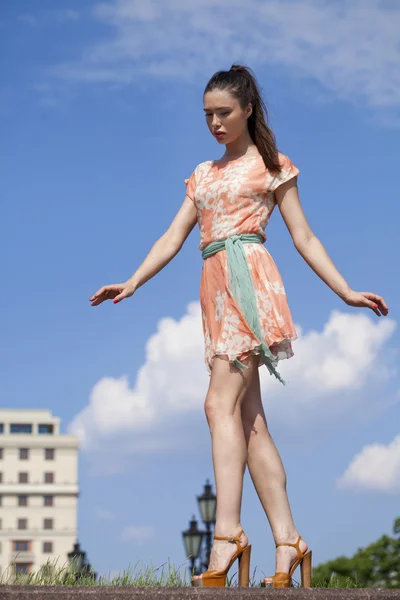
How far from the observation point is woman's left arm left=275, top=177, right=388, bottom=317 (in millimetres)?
6598

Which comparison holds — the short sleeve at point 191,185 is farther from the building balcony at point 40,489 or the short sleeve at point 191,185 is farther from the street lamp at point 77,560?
the building balcony at point 40,489

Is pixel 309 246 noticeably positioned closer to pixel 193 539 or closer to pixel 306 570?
pixel 306 570

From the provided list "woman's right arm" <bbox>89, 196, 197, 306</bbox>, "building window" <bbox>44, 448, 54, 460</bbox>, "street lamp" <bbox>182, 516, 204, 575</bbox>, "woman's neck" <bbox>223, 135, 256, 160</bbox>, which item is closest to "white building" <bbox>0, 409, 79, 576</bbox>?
"building window" <bbox>44, 448, 54, 460</bbox>

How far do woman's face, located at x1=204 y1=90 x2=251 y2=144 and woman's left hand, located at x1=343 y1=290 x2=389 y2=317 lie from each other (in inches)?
46.5

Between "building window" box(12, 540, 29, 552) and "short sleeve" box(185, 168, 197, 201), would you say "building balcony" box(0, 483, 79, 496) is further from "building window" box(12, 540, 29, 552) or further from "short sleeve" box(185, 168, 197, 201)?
"short sleeve" box(185, 168, 197, 201)

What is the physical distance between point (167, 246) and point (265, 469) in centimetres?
147

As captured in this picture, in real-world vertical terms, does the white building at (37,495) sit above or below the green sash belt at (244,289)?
above

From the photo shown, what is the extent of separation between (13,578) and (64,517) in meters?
104

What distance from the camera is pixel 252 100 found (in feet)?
22.4

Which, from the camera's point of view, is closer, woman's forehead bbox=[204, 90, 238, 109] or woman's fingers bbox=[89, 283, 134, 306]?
woman's forehead bbox=[204, 90, 238, 109]

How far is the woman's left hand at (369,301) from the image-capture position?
655 centimetres

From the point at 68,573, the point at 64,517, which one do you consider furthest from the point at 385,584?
the point at 64,517

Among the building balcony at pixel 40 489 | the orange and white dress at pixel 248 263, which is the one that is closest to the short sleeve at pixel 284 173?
the orange and white dress at pixel 248 263

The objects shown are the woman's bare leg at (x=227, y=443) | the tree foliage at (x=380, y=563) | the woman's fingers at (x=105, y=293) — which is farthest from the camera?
the tree foliage at (x=380, y=563)
